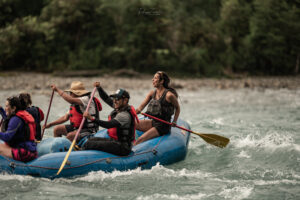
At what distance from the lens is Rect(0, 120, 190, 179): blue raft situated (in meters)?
4.76

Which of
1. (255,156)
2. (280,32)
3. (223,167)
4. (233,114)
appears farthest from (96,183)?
(280,32)

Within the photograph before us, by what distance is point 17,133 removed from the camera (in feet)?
15.1

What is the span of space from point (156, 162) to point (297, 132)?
4400 millimetres

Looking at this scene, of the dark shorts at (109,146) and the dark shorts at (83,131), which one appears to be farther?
the dark shorts at (83,131)

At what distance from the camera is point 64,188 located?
15.5ft

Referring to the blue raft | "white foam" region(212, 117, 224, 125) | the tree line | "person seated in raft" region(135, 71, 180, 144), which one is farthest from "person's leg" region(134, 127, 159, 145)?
the tree line

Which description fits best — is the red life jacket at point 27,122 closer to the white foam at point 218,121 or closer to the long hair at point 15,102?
the long hair at point 15,102

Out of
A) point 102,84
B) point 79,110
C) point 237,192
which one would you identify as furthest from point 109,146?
point 102,84

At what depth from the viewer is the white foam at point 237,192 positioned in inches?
181

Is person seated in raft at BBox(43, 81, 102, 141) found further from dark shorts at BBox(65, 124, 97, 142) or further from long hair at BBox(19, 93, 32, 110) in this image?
long hair at BBox(19, 93, 32, 110)

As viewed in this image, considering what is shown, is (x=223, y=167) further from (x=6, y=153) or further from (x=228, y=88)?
(x=228, y=88)

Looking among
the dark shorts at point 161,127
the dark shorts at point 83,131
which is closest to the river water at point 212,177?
the dark shorts at point 161,127

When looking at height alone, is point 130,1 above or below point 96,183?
above

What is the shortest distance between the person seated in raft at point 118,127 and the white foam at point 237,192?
1.42 m
